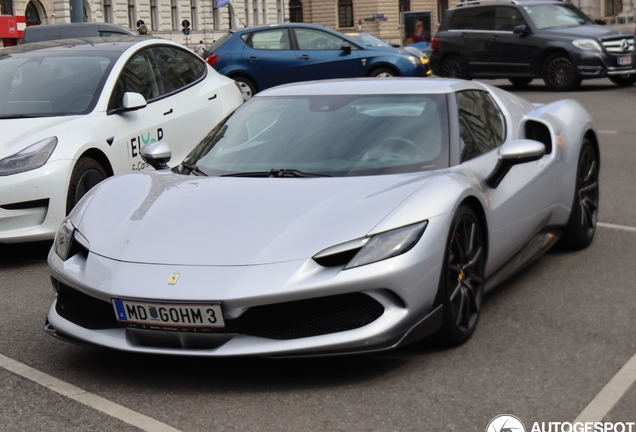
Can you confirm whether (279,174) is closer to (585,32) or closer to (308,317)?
(308,317)

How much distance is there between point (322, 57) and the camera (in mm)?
19156

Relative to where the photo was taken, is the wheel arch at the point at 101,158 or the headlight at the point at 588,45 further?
the headlight at the point at 588,45

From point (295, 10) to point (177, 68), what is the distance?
289 feet

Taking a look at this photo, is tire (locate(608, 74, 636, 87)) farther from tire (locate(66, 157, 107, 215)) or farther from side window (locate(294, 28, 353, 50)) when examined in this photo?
tire (locate(66, 157, 107, 215))

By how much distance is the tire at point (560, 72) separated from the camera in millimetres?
20000

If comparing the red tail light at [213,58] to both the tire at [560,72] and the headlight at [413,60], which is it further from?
the tire at [560,72]

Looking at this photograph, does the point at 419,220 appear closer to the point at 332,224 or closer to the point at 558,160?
the point at 332,224

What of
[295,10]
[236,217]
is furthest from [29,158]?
[295,10]

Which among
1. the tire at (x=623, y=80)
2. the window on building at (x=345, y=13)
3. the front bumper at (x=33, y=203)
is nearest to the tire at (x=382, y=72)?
the tire at (x=623, y=80)

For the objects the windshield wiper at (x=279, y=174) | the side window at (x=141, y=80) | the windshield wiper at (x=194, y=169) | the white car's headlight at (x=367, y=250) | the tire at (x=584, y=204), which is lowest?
the tire at (x=584, y=204)

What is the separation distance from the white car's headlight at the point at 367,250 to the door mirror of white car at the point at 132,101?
12.7 ft

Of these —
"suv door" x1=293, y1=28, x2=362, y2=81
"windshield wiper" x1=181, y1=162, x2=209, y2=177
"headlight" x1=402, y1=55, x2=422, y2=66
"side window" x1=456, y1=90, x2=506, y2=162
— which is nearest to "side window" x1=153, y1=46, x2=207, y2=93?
"windshield wiper" x1=181, y1=162, x2=209, y2=177

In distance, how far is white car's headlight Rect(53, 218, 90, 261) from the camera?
181 inches

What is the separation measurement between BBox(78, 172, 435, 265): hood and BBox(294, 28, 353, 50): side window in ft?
47.7
